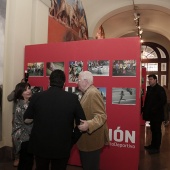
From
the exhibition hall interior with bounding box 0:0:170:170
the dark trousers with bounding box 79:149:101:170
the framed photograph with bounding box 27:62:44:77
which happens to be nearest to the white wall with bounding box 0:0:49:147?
the exhibition hall interior with bounding box 0:0:170:170

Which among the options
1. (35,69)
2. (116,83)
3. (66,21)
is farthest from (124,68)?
(66,21)

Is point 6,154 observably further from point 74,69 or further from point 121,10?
point 121,10

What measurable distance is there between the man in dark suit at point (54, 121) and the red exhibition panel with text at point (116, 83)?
5.76 feet

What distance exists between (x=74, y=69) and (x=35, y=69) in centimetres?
96

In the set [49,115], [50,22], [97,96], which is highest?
[50,22]

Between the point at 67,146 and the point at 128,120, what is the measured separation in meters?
1.86

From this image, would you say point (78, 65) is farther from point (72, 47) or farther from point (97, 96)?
point (97, 96)

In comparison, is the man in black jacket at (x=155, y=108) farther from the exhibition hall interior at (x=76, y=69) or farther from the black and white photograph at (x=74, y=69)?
the black and white photograph at (x=74, y=69)

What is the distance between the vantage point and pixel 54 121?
2.25 m

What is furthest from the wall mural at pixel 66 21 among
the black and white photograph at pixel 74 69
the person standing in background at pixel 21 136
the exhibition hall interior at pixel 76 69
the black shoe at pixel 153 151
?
the black shoe at pixel 153 151

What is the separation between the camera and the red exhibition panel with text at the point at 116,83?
385 centimetres

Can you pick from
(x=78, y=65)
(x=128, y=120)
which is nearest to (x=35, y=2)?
(x=78, y=65)

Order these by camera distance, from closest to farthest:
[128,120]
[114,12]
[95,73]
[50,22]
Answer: [128,120] < [95,73] < [50,22] < [114,12]

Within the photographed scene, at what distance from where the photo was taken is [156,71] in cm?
1878
